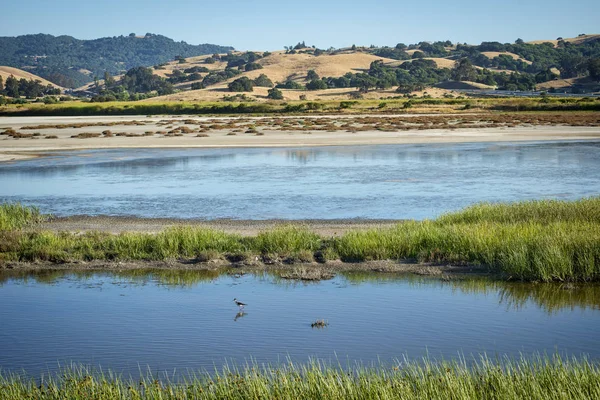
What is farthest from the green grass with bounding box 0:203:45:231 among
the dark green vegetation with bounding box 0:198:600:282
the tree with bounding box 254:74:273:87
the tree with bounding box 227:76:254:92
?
the tree with bounding box 254:74:273:87

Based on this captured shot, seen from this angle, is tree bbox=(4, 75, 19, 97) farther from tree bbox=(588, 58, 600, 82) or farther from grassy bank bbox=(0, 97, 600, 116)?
tree bbox=(588, 58, 600, 82)

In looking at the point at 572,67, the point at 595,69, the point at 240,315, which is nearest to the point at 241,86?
the point at 595,69

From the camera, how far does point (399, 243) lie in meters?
18.2

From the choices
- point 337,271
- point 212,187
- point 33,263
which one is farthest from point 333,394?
point 212,187

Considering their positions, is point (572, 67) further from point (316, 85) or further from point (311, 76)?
point (316, 85)

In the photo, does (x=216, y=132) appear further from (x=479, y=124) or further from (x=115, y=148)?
(x=479, y=124)

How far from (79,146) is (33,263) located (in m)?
39.7

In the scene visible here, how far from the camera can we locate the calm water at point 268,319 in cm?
1198

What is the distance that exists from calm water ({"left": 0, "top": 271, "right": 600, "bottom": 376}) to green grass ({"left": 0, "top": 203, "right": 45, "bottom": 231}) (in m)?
3.63

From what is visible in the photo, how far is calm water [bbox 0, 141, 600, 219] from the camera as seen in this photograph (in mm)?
26797

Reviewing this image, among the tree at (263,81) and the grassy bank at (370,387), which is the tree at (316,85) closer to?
the tree at (263,81)

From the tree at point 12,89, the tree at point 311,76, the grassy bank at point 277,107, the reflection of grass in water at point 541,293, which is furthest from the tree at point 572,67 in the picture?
the reflection of grass in water at point 541,293

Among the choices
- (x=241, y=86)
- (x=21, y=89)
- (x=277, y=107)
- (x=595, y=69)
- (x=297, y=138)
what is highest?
(x=595, y=69)

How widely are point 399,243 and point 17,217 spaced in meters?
10.9
